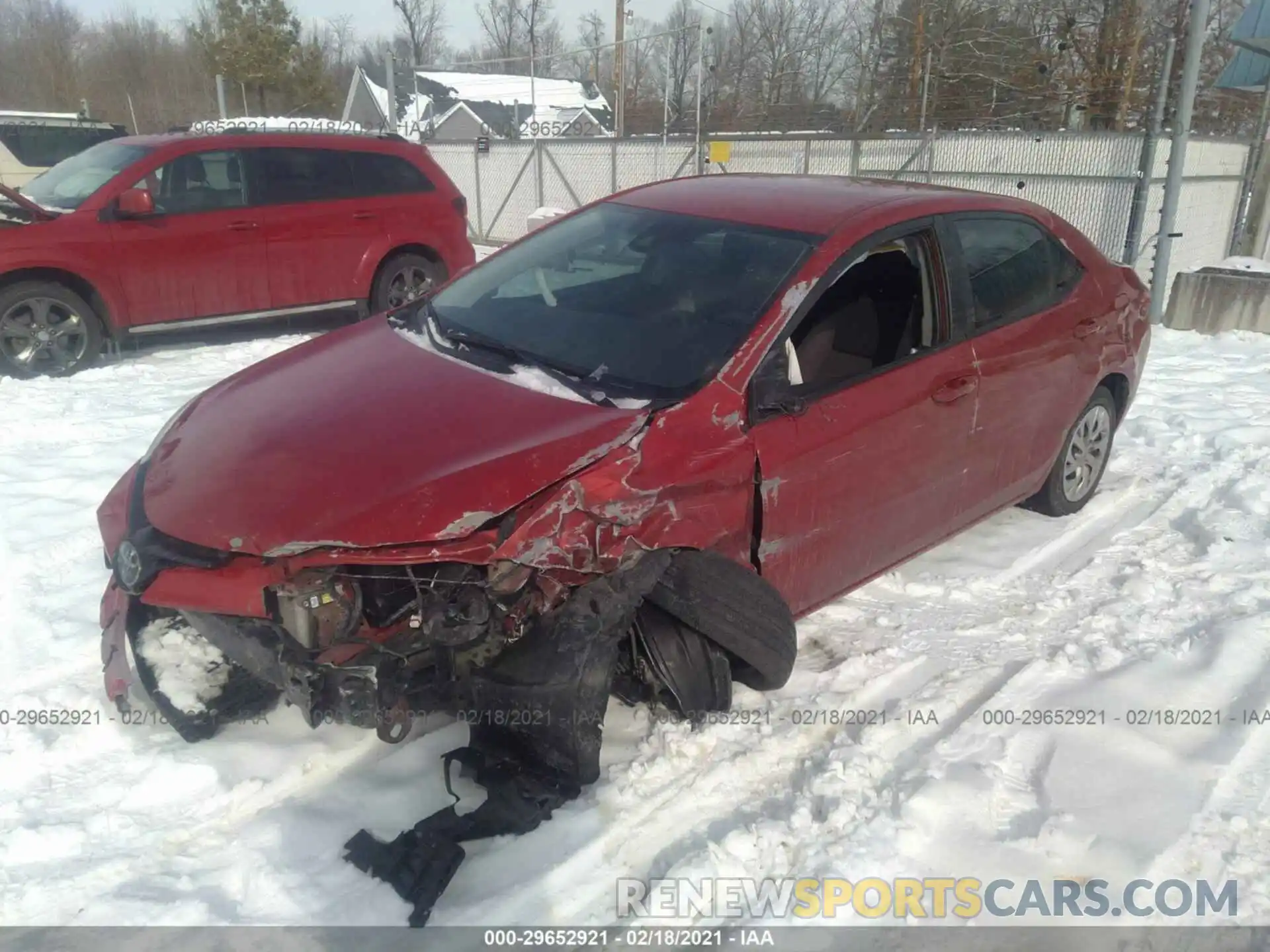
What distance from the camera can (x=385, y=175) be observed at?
343 inches

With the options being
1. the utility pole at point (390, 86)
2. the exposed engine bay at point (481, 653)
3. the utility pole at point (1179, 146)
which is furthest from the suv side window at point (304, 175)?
the utility pole at point (390, 86)

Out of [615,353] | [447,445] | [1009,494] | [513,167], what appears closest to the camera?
[447,445]

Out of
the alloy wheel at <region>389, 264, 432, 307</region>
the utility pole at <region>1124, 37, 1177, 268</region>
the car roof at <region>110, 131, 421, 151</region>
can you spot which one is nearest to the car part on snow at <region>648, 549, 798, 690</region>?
the alloy wheel at <region>389, 264, 432, 307</region>

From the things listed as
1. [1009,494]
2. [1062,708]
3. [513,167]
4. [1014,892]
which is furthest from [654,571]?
[513,167]

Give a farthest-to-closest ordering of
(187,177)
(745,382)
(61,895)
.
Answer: (187,177) < (745,382) < (61,895)

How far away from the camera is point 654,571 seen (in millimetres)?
2752

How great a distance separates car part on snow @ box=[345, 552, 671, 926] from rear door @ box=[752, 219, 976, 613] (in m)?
0.58

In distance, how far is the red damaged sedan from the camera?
8.46ft

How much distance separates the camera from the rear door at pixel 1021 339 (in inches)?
153

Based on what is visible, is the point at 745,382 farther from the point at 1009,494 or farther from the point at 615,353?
the point at 1009,494

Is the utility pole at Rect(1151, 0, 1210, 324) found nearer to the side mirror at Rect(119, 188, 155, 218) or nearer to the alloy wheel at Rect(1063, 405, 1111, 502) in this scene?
the alloy wheel at Rect(1063, 405, 1111, 502)

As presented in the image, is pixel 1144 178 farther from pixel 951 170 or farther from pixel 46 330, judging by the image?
pixel 46 330

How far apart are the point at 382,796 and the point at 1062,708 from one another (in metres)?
2.32

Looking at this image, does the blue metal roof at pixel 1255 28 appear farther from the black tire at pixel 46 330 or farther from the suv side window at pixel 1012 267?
the black tire at pixel 46 330
